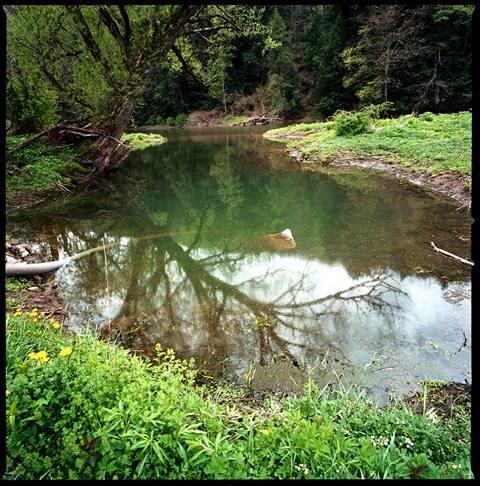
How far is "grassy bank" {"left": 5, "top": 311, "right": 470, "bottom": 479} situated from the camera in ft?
7.71

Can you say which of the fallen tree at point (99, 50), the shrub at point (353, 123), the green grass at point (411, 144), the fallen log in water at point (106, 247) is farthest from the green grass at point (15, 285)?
the shrub at point (353, 123)

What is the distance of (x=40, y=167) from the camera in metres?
13.2

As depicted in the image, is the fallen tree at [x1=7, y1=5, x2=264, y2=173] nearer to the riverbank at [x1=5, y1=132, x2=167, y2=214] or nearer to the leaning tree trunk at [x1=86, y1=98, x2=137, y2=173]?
the leaning tree trunk at [x1=86, y1=98, x2=137, y2=173]

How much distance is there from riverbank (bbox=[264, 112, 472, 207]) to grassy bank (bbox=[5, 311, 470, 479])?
28.4ft

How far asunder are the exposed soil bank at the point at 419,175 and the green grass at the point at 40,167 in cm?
982

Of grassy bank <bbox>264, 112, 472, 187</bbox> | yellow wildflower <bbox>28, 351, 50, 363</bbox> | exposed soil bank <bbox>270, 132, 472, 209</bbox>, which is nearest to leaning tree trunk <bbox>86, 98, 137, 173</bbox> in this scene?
exposed soil bank <bbox>270, 132, 472, 209</bbox>

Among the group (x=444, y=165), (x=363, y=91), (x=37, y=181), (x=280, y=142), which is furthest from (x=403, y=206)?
(x=363, y=91)

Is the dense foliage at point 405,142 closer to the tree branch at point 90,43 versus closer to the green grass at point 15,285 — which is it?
the tree branch at point 90,43

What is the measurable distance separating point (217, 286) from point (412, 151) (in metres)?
11.4

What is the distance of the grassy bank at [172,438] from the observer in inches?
92.5

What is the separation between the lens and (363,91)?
29438 millimetres

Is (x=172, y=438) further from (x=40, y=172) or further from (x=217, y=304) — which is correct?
(x=40, y=172)

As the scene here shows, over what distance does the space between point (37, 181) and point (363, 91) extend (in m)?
25.0

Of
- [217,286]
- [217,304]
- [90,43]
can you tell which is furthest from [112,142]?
[217,304]
